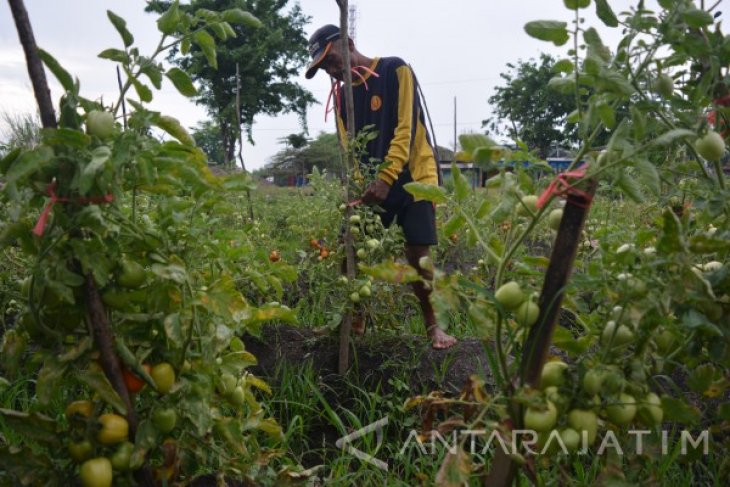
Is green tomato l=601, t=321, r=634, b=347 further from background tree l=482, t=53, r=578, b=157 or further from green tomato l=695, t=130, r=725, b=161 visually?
background tree l=482, t=53, r=578, b=157

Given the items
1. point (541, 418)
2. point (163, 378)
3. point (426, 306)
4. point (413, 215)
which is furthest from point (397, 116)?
point (541, 418)

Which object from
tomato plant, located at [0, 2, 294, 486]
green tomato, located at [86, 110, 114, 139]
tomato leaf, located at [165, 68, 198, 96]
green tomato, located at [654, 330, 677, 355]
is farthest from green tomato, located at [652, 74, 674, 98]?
green tomato, located at [86, 110, 114, 139]

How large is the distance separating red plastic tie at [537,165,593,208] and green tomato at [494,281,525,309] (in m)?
0.15

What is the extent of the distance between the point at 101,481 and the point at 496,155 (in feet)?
3.08

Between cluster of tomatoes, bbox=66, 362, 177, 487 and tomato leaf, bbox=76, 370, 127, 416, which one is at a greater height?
tomato leaf, bbox=76, 370, 127, 416

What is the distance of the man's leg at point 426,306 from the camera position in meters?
2.85

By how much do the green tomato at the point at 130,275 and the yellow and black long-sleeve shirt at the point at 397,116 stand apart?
6.57 ft

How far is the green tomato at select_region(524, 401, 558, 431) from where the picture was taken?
0.97 metres

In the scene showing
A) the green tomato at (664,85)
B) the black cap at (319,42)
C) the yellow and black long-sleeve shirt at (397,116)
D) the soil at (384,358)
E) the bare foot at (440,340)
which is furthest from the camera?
the black cap at (319,42)

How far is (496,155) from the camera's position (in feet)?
3.30

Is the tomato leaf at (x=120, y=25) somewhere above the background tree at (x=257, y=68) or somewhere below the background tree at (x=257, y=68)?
below

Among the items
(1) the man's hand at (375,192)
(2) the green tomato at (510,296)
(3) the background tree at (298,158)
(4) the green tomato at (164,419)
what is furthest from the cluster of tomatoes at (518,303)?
(3) the background tree at (298,158)

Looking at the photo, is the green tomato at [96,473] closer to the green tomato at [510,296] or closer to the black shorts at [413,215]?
the green tomato at [510,296]

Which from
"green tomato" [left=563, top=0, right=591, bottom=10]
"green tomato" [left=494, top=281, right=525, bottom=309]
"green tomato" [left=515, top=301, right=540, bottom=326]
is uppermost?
"green tomato" [left=563, top=0, right=591, bottom=10]
